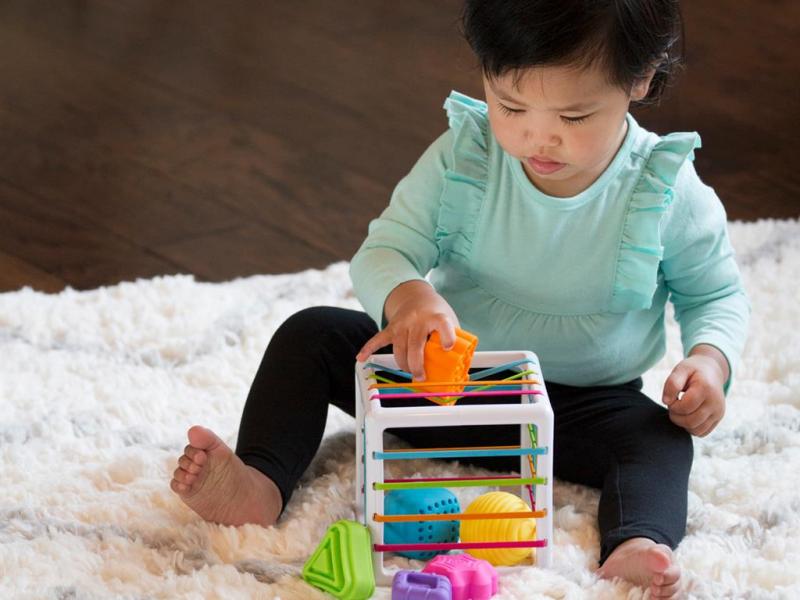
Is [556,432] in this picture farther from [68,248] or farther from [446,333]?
[68,248]

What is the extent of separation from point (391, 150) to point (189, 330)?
71 cm

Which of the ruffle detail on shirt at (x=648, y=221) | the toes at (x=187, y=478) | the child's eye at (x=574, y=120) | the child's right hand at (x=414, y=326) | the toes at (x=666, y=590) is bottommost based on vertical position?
the toes at (x=666, y=590)

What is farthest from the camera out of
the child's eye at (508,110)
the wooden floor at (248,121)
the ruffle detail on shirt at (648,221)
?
the wooden floor at (248,121)

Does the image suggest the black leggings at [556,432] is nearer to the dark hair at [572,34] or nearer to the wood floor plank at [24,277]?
the dark hair at [572,34]

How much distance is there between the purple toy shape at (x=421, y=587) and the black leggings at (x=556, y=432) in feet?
0.57

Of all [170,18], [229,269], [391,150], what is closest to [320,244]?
[229,269]

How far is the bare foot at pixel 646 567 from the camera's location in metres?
1.01

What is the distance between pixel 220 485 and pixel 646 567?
36 centimetres

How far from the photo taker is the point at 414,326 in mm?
1070

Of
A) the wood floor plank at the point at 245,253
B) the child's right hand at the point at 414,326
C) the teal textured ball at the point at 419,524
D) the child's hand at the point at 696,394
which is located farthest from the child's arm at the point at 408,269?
the wood floor plank at the point at 245,253

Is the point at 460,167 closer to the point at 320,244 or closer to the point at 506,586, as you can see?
the point at 506,586

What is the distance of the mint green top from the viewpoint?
4.00ft

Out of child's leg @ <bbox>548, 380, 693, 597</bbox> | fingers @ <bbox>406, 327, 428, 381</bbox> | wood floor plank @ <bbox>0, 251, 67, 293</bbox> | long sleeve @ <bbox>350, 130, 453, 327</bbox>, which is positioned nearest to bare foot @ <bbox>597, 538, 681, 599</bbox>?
child's leg @ <bbox>548, 380, 693, 597</bbox>

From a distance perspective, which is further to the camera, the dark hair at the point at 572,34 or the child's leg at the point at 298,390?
the child's leg at the point at 298,390
